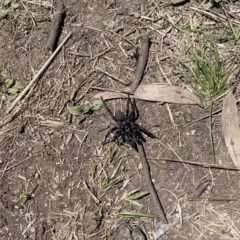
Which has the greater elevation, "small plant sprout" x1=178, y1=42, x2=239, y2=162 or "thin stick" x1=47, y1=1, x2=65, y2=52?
"thin stick" x1=47, y1=1, x2=65, y2=52

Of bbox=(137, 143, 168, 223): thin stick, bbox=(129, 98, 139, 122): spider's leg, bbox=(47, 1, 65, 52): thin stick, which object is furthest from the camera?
bbox=(47, 1, 65, 52): thin stick

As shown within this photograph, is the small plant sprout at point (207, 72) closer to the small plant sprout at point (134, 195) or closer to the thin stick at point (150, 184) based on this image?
the thin stick at point (150, 184)

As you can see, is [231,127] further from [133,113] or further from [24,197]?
[24,197]

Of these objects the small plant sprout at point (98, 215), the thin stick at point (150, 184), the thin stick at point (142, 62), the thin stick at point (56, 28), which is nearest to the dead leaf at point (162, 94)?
the thin stick at point (142, 62)

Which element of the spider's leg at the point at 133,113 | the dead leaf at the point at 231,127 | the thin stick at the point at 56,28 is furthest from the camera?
the thin stick at the point at 56,28

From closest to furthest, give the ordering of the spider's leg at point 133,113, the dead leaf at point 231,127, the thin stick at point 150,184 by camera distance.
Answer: the thin stick at point 150,184 → the dead leaf at point 231,127 → the spider's leg at point 133,113

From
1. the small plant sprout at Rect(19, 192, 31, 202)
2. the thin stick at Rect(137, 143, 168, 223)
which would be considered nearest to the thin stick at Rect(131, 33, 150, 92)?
the thin stick at Rect(137, 143, 168, 223)

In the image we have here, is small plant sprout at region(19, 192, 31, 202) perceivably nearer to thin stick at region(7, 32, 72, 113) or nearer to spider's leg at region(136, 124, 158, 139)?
thin stick at region(7, 32, 72, 113)
